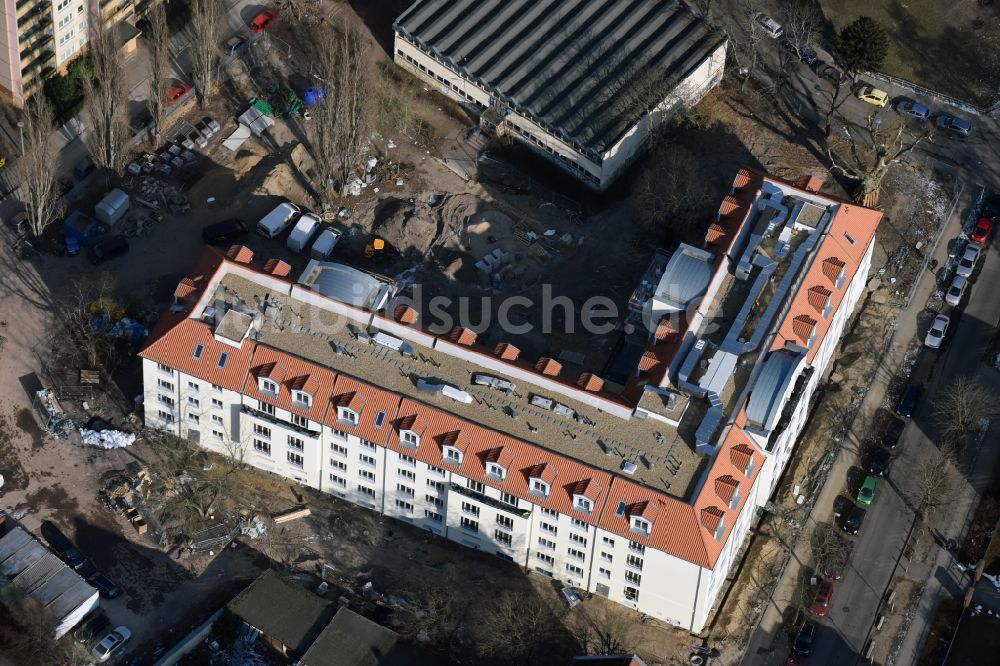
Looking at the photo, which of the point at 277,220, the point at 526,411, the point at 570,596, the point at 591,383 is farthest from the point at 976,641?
the point at 277,220

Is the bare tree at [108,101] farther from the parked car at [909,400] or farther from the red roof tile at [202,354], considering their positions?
the parked car at [909,400]

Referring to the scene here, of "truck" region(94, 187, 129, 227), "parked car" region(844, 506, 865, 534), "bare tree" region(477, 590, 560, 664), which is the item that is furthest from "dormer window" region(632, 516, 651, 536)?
"truck" region(94, 187, 129, 227)

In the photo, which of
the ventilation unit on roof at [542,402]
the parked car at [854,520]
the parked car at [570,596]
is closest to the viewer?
the ventilation unit on roof at [542,402]

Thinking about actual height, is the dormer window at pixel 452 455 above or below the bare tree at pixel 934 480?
above

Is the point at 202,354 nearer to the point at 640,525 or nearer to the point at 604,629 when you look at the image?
the point at 640,525

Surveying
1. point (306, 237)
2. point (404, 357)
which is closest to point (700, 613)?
point (404, 357)

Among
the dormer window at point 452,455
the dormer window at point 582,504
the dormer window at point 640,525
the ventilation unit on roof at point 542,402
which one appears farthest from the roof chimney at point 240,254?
the dormer window at point 640,525

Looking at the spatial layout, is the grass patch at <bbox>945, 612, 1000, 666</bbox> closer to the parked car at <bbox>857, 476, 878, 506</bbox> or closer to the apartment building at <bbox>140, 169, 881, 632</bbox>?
the parked car at <bbox>857, 476, 878, 506</bbox>
